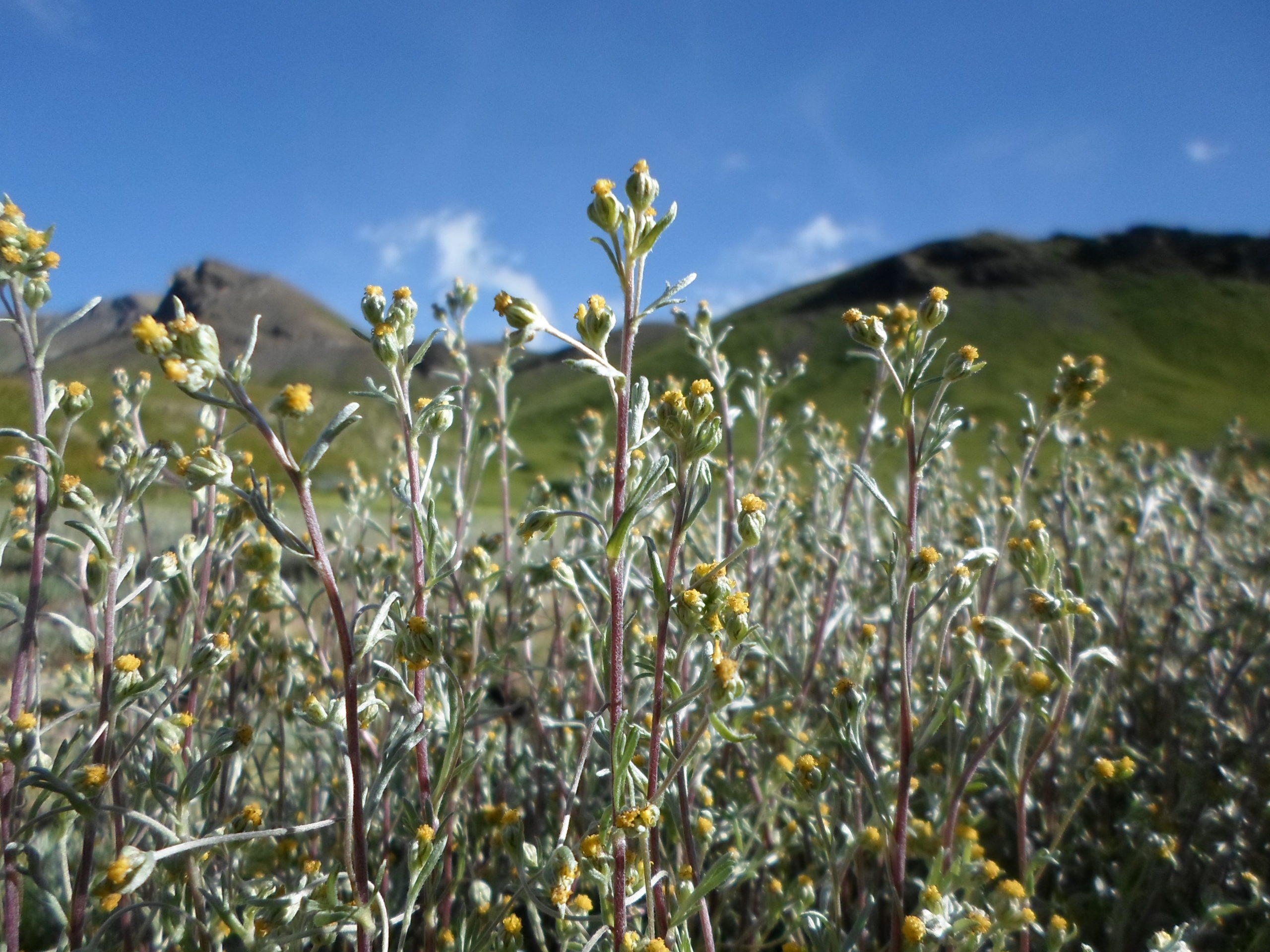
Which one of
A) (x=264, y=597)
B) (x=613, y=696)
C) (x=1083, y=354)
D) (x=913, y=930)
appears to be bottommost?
(x=913, y=930)

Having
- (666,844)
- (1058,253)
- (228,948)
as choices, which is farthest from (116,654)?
(1058,253)

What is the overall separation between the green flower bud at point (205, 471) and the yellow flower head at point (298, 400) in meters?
0.13

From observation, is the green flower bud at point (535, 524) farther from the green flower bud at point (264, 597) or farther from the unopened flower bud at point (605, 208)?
the green flower bud at point (264, 597)

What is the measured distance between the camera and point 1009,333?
51.4 m

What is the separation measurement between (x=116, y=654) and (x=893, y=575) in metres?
1.82

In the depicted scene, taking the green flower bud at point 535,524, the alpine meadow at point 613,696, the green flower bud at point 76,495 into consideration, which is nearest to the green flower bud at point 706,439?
the alpine meadow at point 613,696

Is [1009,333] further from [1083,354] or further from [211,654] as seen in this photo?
[211,654]

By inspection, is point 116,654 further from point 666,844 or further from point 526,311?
point 666,844

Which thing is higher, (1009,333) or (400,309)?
(1009,333)

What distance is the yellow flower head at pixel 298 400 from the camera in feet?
3.58

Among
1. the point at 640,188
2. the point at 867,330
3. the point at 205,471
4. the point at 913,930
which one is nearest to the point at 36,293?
the point at 205,471

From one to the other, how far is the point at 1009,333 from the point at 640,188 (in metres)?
56.9

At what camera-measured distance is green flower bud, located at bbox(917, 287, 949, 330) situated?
1.52 metres

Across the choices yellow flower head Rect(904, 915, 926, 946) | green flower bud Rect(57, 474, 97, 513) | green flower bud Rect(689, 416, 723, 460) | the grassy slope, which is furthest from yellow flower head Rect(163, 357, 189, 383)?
the grassy slope
